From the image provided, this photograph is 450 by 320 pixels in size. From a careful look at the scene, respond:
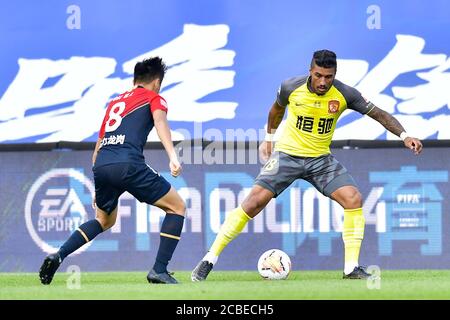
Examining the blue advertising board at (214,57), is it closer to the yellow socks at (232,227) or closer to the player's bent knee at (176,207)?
the yellow socks at (232,227)

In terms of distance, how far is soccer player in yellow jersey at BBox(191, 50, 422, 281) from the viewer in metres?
9.96

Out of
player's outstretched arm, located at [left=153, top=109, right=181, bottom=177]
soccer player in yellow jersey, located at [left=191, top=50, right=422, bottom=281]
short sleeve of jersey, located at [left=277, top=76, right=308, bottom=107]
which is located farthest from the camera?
short sleeve of jersey, located at [left=277, top=76, right=308, bottom=107]

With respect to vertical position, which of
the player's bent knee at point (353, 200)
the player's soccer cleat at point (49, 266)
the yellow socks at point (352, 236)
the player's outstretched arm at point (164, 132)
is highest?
the player's outstretched arm at point (164, 132)

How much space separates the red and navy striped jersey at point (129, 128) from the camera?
30.4ft

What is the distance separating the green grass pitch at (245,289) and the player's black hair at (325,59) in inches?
76.0

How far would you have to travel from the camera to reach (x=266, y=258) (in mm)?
10250

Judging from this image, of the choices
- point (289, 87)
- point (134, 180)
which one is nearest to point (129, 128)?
point (134, 180)

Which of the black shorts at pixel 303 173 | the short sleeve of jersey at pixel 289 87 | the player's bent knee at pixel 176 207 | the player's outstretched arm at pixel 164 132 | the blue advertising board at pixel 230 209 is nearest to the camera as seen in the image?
the player's outstretched arm at pixel 164 132

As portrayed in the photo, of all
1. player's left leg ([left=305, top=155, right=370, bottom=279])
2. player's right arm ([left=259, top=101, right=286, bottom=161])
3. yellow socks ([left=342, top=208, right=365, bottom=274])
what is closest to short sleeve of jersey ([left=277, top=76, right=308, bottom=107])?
player's right arm ([left=259, top=101, right=286, bottom=161])

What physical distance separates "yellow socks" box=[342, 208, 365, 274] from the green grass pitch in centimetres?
22

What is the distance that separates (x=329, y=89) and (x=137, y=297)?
3194mm

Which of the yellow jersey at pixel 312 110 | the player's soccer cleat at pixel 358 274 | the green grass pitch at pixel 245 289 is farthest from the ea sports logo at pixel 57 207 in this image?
the player's soccer cleat at pixel 358 274

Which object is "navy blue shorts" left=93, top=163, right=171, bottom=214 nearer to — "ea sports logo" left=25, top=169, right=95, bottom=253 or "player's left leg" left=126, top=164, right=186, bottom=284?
"player's left leg" left=126, top=164, right=186, bottom=284

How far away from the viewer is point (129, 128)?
30.5 feet
